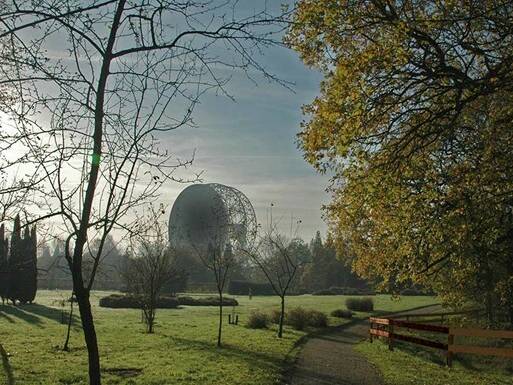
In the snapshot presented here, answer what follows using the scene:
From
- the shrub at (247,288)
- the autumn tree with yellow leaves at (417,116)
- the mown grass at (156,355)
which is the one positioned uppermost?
the autumn tree with yellow leaves at (417,116)

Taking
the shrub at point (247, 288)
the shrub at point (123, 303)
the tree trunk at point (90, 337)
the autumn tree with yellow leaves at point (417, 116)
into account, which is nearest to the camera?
the tree trunk at point (90, 337)

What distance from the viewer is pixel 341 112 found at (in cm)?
1009

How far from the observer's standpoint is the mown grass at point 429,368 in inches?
527

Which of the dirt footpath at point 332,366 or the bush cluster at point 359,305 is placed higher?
the bush cluster at point 359,305

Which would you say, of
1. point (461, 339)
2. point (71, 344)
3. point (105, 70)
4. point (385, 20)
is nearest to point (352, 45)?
point (385, 20)

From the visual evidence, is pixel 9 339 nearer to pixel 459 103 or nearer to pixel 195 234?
pixel 459 103

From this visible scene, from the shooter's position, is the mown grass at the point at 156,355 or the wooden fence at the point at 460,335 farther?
the wooden fence at the point at 460,335

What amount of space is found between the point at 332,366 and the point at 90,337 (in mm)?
10753

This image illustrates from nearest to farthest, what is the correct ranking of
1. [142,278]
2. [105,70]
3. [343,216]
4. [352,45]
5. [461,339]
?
1. [105,70]
2. [352,45]
3. [343,216]
4. [461,339]
5. [142,278]

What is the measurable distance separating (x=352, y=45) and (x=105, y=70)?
749 cm

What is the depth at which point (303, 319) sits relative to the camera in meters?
28.8

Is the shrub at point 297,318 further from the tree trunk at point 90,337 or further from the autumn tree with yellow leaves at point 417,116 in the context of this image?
the tree trunk at point 90,337

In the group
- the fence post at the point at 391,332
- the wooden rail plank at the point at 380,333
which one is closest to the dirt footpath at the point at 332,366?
the wooden rail plank at the point at 380,333

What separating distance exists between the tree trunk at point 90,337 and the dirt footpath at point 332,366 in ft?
24.6
